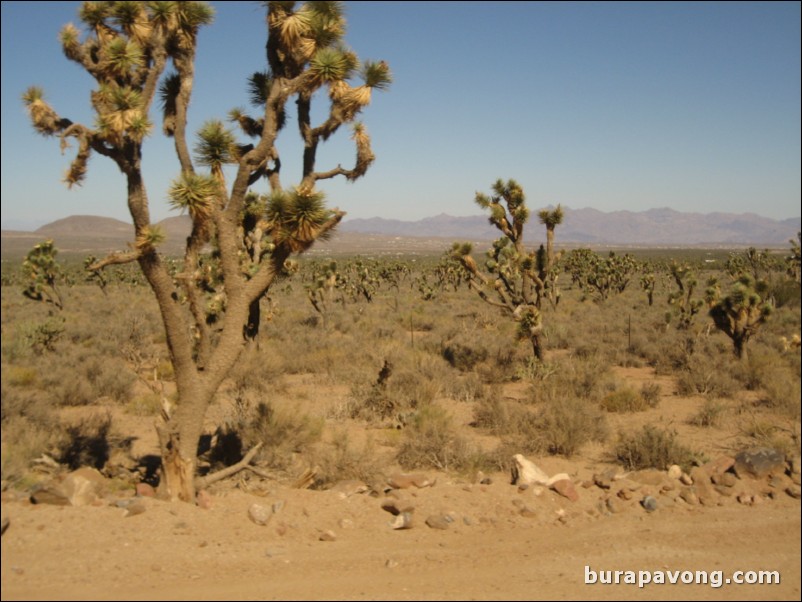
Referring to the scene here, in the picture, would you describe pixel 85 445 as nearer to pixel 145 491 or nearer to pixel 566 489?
pixel 145 491

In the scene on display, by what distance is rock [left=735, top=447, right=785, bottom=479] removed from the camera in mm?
7207

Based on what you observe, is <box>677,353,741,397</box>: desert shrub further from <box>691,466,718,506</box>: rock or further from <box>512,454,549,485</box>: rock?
<box>512,454,549,485</box>: rock

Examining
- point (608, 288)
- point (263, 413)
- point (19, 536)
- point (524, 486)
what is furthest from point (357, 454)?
point (608, 288)

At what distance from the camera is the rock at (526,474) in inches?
294

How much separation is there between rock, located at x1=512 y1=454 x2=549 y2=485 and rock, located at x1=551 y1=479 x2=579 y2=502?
158mm

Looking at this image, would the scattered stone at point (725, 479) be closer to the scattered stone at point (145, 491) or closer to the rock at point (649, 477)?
the rock at point (649, 477)

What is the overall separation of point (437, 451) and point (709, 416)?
531 cm

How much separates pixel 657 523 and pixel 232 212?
621 cm

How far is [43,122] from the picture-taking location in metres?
6.82

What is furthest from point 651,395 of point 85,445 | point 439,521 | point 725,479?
point 85,445

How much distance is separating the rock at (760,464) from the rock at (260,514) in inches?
225

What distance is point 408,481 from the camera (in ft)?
24.7

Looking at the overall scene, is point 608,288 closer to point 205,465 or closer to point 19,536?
point 205,465

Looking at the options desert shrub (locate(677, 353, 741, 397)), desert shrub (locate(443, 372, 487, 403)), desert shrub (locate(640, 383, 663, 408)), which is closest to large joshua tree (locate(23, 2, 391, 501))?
desert shrub (locate(443, 372, 487, 403))
